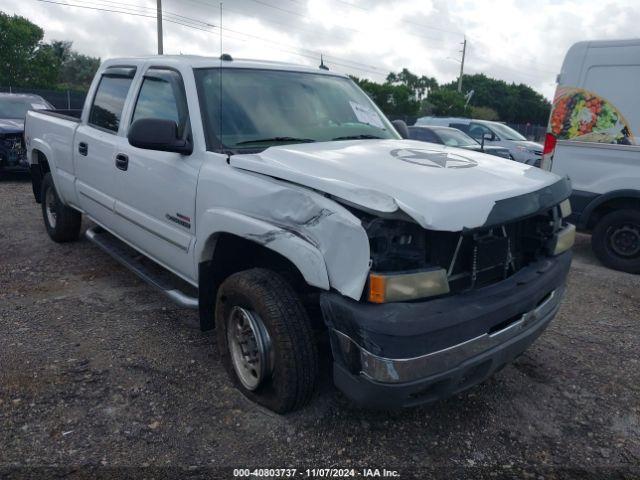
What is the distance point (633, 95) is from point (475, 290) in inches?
168

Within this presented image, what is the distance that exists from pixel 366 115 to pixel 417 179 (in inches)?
64.0

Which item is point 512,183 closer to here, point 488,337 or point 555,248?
point 555,248

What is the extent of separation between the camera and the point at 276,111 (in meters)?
3.51

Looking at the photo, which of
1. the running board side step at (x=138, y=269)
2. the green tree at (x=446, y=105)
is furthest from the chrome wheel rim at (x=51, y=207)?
the green tree at (x=446, y=105)

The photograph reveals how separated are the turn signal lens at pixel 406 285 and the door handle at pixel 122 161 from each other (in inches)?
97.0

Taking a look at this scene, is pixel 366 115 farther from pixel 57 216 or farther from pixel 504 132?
pixel 504 132

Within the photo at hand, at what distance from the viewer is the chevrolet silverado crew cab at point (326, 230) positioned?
7.50ft

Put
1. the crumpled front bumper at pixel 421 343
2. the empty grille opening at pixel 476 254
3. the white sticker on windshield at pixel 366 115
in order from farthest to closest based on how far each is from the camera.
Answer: the white sticker on windshield at pixel 366 115 → the empty grille opening at pixel 476 254 → the crumpled front bumper at pixel 421 343

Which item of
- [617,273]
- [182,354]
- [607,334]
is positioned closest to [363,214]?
[182,354]

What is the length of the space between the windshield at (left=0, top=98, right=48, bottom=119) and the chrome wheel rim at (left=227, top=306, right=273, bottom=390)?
31.0 feet

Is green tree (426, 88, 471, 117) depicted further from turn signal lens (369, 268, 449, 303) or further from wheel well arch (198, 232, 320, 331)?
turn signal lens (369, 268, 449, 303)

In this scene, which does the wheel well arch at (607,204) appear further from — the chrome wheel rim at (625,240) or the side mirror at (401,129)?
the side mirror at (401,129)

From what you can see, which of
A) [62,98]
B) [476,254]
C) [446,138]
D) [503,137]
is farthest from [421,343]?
[62,98]

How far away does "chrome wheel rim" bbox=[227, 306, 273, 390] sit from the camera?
2.78 m
